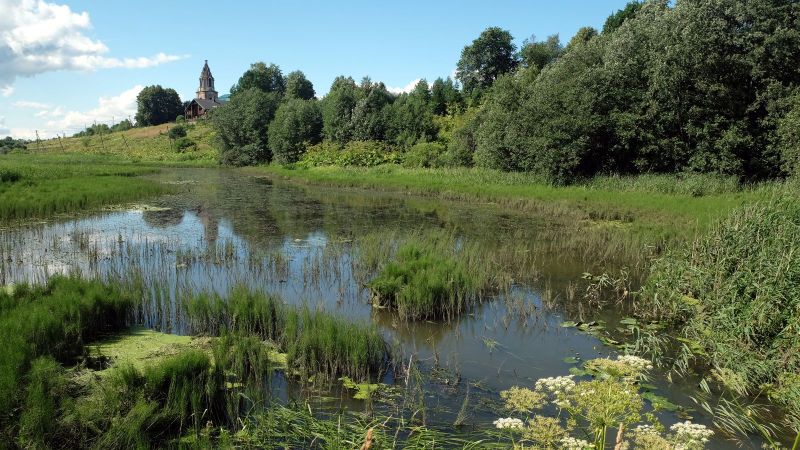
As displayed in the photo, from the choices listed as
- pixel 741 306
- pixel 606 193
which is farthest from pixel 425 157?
pixel 741 306

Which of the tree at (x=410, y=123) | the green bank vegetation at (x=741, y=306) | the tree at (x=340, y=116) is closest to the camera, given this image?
the green bank vegetation at (x=741, y=306)

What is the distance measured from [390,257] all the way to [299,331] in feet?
17.2

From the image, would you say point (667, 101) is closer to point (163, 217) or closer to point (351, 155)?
point (163, 217)

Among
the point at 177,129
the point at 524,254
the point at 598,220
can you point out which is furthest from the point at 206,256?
the point at 177,129

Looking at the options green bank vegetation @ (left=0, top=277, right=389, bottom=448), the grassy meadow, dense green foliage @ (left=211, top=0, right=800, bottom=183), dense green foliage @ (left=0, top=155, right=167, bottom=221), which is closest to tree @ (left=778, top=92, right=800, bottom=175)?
dense green foliage @ (left=211, top=0, right=800, bottom=183)

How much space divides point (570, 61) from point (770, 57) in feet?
31.8

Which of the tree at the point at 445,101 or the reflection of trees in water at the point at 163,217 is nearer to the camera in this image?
the reflection of trees in water at the point at 163,217

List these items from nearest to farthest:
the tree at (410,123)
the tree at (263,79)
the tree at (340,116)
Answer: the tree at (410,123)
the tree at (340,116)
the tree at (263,79)

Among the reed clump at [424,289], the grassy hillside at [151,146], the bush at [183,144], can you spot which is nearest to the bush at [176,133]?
the grassy hillside at [151,146]

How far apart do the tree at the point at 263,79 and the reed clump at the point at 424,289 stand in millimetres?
85585

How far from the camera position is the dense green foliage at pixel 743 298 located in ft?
20.9

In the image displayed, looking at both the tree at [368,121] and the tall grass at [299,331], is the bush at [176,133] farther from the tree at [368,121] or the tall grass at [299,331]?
the tall grass at [299,331]

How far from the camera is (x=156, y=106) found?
94.3 metres

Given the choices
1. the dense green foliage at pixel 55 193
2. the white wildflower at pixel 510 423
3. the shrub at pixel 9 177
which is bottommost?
the white wildflower at pixel 510 423
